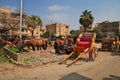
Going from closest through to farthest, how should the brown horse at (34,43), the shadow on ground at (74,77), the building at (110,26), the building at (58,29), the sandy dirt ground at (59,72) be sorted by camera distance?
the shadow on ground at (74,77) → the sandy dirt ground at (59,72) → the brown horse at (34,43) → the building at (110,26) → the building at (58,29)

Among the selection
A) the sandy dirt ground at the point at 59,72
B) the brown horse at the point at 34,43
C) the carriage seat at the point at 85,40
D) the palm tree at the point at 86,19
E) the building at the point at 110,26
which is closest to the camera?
the sandy dirt ground at the point at 59,72

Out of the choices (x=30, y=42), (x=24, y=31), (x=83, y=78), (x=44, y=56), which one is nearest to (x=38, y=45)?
(x=30, y=42)

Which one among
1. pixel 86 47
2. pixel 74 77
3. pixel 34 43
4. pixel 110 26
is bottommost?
pixel 74 77

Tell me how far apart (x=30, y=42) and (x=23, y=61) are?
4.92 metres

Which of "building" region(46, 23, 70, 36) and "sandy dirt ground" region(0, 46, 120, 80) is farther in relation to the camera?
"building" region(46, 23, 70, 36)

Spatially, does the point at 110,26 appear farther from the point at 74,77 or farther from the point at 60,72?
the point at 74,77

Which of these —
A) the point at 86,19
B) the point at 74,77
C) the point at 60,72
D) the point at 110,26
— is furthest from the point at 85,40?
the point at 110,26

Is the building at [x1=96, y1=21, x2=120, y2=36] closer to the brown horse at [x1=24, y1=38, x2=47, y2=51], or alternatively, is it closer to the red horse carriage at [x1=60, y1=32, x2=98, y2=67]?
the brown horse at [x1=24, y1=38, x2=47, y2=51]

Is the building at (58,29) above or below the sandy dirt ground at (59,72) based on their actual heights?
above

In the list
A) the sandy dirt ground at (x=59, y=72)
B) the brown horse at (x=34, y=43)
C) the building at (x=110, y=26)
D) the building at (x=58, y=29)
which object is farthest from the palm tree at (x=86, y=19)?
the sandy dirt ground at (x=59, y=72)

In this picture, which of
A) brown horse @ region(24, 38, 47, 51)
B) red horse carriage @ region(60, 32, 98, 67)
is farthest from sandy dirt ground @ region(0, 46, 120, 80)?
brown horse @ region(24, 38, 47, 51)

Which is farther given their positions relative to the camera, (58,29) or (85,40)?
(58,29)

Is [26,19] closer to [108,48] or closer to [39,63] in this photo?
[108,48]

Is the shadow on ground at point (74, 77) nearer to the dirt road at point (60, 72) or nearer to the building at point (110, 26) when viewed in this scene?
the dirt road at point (60, 72)
